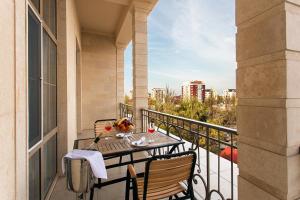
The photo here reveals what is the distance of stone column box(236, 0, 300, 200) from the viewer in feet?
2.78

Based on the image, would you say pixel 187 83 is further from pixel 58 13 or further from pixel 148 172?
pixel 148 172

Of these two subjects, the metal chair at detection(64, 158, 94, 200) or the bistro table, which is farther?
the bistro table

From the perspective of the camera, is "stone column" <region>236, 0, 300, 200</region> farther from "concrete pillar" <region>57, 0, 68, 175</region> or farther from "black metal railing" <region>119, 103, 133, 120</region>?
"black metal railing" <region>119, 103, 133, 120</region>

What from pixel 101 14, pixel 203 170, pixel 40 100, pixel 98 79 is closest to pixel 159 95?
pixel 98 79

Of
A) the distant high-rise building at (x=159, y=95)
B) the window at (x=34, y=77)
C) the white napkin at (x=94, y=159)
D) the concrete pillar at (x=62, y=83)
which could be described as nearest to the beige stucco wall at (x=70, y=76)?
the concrete pillar at (x=62, y=83)

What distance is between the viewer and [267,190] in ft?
3.08

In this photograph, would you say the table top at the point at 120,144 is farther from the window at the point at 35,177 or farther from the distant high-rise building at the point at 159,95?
the distant high-rise building at the point at 159,95

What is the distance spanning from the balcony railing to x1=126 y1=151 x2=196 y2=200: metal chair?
424 millimetres

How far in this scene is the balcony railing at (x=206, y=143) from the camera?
67.0 inches

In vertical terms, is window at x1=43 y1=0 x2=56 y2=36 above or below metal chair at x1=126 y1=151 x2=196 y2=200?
above

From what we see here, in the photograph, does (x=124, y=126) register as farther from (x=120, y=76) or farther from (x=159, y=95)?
(x=159, y=95)

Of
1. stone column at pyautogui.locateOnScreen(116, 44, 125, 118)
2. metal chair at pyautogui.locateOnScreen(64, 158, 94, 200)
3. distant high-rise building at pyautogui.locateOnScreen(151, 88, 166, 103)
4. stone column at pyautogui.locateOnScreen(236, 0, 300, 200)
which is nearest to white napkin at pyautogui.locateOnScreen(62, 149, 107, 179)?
metal chair at pyautogui.locateOnScreen(64, 158, 94, 200)

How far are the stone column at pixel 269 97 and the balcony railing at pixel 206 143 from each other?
512 mm
